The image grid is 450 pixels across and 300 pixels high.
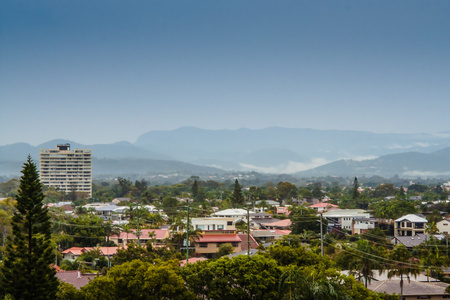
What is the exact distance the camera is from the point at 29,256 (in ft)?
68.6

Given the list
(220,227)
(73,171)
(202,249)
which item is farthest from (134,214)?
(73,171)

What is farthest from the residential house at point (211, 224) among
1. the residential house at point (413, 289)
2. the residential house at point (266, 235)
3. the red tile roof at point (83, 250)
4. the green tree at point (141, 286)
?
the green tree at point (141, 286)

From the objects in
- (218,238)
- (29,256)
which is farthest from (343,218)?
(29,256)

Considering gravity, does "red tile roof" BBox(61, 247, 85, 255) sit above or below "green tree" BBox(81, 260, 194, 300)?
below

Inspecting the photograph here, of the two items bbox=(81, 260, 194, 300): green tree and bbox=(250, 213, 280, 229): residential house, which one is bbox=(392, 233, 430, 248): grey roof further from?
bbox=(81, 260, 194, 300): green tree

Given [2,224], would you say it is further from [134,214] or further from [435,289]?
[435,289]

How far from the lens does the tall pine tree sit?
2034cm

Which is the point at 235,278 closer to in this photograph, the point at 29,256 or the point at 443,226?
the point at 29,256

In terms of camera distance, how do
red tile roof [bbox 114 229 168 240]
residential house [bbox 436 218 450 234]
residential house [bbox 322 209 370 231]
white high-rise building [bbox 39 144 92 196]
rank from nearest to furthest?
red tile roof [bbox 114 229 168 240]
residential house [bbox 436 218 450 234]
residential house [bbox 322 209 370 231]
white high-rise building [bbox 39 144 92 196]

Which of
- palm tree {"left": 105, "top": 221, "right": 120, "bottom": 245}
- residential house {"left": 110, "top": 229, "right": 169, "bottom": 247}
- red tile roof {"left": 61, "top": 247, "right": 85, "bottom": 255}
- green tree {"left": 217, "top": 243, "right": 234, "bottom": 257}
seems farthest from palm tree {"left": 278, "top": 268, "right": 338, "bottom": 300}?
palm tree {"left": 105, "top": 221, "right": 120, "bottom": 245}

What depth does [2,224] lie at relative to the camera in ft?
120

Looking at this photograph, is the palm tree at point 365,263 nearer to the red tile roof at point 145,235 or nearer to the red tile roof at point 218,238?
the red tile roof at point 218,238

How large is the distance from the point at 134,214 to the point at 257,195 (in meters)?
35.8

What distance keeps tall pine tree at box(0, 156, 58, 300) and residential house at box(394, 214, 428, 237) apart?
34903 mm
